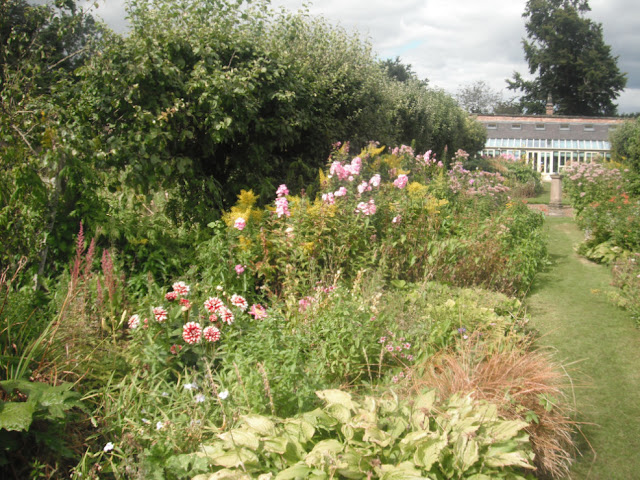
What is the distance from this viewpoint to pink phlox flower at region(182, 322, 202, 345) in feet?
9.13

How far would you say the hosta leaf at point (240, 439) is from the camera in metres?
2.08

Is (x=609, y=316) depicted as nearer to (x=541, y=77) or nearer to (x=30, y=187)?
(x=30, y=187)

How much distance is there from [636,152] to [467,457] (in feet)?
46.7

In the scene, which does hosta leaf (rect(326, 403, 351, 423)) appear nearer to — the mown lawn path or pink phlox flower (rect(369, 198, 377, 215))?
the mown lawn path

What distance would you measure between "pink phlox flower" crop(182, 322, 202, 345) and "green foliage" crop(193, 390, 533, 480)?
63 cm

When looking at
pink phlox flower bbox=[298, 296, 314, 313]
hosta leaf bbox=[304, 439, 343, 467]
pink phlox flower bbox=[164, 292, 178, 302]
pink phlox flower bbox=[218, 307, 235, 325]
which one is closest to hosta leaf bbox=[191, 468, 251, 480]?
hosta leaf bbox=[304, 439, 343, 467]

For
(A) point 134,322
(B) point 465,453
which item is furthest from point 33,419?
(B) point 465,453

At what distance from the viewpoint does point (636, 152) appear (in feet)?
44.3

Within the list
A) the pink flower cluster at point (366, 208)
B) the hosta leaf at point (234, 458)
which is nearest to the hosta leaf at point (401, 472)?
the hosta leaf at point (234, 458)

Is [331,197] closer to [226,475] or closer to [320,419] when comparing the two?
[320,419]

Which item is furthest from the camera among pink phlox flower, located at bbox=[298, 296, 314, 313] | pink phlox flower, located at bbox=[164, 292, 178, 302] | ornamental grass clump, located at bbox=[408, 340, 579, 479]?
pink phlox flower, located at bbox=[298, 296, 314, 313]

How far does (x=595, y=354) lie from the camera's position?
167 inches

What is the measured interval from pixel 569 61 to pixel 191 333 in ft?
156

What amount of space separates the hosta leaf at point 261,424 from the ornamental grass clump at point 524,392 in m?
0.88
